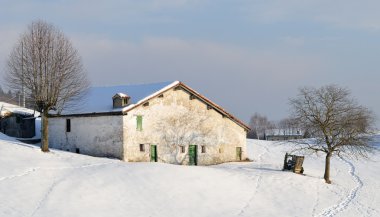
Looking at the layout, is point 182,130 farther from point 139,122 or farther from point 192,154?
point 139,122

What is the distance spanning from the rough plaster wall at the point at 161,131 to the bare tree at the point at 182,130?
14 cm

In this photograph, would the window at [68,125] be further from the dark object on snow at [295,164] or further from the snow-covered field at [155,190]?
the dark object on snow at [295,164]

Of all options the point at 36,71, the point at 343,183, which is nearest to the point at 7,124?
the point at 36,71

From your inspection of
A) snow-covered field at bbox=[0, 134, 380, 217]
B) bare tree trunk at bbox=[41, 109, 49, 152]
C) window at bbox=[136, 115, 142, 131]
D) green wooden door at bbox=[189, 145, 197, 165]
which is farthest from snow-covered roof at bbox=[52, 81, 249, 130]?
snow-covered field at bbox=[0, 134, 380, 217]

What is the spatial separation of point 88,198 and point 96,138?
618 inches

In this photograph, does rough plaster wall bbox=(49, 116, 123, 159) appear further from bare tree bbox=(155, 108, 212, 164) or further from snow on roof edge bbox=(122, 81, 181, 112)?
bare tree bbox=(155, 108, 212, 164)

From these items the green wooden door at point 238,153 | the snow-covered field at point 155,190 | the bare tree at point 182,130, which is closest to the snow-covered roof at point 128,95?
the bare tree at point 182,130

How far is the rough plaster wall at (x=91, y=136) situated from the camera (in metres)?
40.9

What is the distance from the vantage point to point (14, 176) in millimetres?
29844

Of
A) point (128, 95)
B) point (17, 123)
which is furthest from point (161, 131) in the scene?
point (17, 123)

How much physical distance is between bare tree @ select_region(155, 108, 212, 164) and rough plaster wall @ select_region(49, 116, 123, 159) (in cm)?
387

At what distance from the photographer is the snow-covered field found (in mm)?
25922

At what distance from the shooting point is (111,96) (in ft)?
152

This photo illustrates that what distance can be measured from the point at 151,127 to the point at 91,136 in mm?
5031
